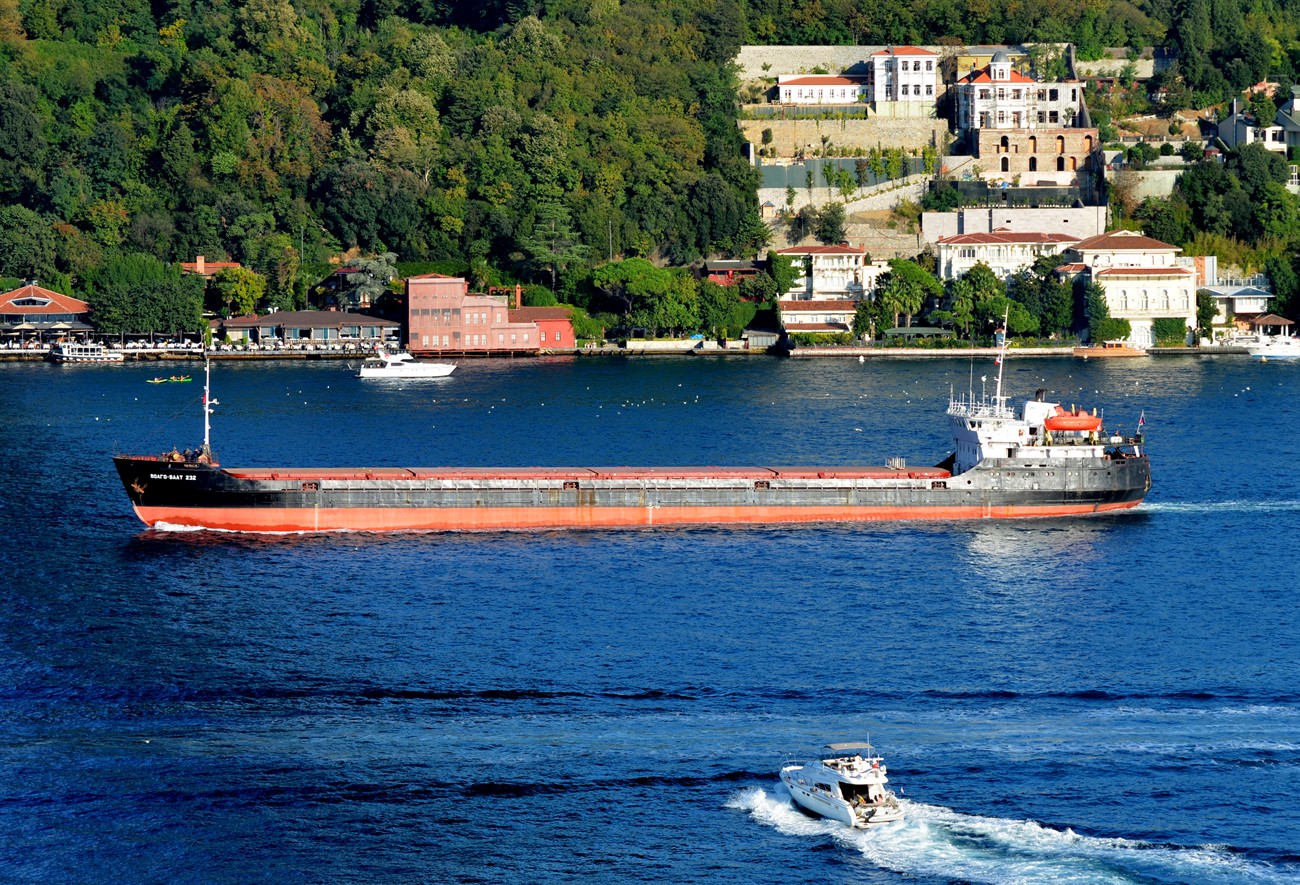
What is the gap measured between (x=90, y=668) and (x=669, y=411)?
5887 cm

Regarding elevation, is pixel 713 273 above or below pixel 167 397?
above

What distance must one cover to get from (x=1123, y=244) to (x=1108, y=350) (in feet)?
36.7

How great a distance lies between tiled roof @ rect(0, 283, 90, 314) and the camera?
5935 inches

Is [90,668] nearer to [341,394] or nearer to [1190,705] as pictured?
[1190,705]

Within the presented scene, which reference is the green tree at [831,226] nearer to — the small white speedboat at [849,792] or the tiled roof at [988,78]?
the tiled roof at [988,78]

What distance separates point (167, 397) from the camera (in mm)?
116188

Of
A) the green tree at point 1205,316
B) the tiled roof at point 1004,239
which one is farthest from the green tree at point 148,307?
the green tree at point 1205,316

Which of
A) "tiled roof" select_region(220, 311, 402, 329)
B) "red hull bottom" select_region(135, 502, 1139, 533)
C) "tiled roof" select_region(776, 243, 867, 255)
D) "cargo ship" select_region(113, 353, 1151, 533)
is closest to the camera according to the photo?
"cargo ship" select_region(113, 353, 1151, 533)

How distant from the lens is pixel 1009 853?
117 feet

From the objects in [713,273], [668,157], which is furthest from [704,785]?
[668,157]

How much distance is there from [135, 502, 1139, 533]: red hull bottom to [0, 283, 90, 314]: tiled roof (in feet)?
300

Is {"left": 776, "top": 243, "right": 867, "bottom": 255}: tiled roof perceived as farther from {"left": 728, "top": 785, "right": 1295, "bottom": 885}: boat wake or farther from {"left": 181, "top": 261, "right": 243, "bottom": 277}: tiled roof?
{"left": 728, "top": 785, "right": 1295, "bottom": 885}: boat wake

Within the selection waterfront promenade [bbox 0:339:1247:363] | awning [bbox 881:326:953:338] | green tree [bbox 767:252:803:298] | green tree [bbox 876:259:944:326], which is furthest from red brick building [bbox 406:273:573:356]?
awning [bbox 881:326:953:338]

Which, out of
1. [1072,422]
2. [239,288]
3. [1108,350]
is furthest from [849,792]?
[239,288]
